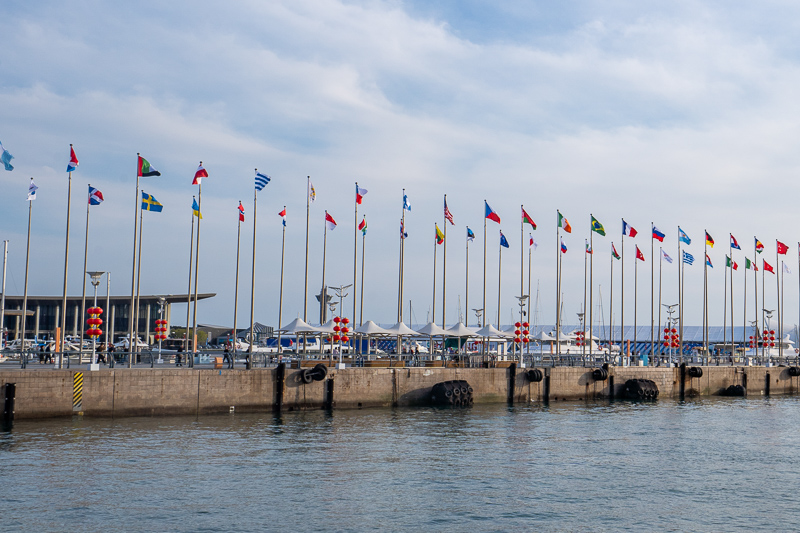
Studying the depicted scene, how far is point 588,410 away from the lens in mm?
50281

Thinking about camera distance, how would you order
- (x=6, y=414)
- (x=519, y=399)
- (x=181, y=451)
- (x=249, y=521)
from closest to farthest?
(x=249, y=521)
(x=181, y=451)
(x=6, y=414)
(x=519, y=399)

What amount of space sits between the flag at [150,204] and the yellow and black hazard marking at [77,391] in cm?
1104

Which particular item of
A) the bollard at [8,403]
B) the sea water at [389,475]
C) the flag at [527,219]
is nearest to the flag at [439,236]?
the flag at [527,219]

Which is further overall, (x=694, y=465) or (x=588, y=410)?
(x=588, y=410)

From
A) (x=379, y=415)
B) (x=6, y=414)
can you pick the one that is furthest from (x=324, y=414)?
(x=6, y=414)

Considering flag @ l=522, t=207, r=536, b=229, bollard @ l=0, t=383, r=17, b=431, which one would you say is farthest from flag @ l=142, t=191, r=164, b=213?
flag @ l=522, t=207, r=536, b=229

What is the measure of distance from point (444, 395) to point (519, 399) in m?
7.15

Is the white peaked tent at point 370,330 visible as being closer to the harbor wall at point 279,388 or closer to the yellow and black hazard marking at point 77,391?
the harbor wall at point 279,388

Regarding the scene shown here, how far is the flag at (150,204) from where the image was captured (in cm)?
4544

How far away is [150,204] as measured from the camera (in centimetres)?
4559

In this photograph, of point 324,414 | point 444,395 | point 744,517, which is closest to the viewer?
point 744,517

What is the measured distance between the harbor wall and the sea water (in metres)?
0.96

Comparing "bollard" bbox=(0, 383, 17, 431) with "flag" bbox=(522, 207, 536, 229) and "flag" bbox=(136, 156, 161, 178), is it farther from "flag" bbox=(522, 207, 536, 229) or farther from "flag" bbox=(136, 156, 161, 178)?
"flag" bbox=(522, 207, 536, 229)

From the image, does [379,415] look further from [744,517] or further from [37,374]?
[744,517]
